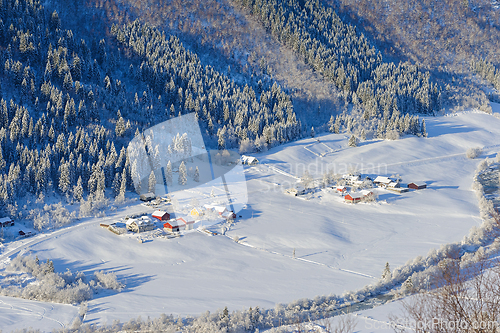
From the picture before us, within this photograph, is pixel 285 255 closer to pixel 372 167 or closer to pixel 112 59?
pixel 372 167

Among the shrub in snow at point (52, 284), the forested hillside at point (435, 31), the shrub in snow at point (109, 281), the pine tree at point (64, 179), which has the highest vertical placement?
the forested hillside at point (435, 31)

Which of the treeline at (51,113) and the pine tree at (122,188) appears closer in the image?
the treeline at (51,113)

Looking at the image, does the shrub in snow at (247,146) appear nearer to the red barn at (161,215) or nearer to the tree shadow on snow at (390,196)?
the tree shadow on snow at (390,196)

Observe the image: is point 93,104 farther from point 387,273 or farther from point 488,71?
point 488,71

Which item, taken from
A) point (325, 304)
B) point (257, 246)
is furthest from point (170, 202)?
point (325, 304)

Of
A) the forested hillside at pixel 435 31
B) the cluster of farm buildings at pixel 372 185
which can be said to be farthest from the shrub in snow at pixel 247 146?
the forested hillside at pixel 435 31

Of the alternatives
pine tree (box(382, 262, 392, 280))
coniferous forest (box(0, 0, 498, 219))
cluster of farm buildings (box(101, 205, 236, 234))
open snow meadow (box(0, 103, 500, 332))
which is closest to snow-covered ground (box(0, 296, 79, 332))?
open snow meadow (box(0, 103, 500, 332))

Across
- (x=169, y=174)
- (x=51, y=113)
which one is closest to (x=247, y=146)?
(x=169, y=174)
